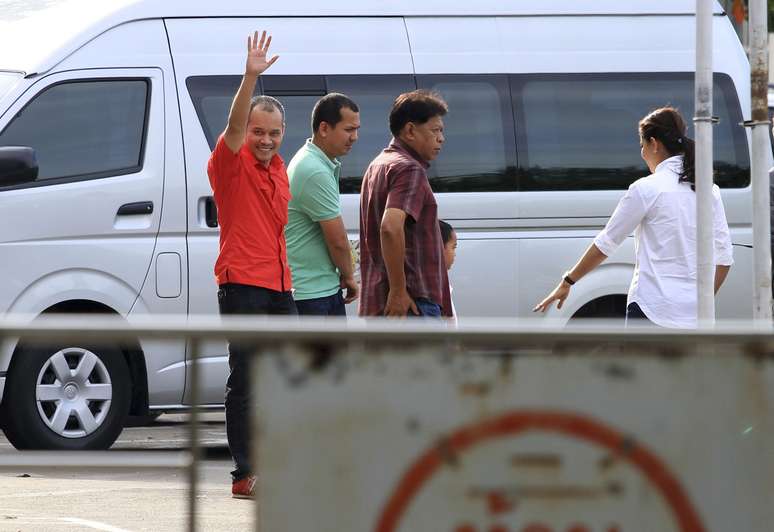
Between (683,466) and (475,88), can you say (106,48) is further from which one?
(683,466)

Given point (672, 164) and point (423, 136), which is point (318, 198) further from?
point (672, 164)

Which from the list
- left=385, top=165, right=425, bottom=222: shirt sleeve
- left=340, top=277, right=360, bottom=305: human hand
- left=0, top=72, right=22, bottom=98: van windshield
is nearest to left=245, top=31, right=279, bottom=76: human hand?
left=385, top=165, right=425, bottom=222: shirt sleeve

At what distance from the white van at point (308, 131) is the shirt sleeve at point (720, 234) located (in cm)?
202

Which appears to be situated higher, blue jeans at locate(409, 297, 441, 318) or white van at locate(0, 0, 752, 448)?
A: white van at locate(0, 0, 752, 448)

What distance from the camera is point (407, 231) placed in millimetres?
6152

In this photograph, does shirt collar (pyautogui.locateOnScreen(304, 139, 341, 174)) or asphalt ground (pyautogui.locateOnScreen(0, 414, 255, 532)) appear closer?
asphalt ground (pyautogui.locateOnScreen(0, 414, 255, 532))

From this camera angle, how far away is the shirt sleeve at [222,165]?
6227 mm

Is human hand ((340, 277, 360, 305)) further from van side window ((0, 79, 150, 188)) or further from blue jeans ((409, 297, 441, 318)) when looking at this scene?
van side window ((0, 79, 150, 188))

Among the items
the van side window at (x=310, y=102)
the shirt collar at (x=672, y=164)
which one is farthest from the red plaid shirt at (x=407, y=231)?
the van side window at (x=310, y=102)

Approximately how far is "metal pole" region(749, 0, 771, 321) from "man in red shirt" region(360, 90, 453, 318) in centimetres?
247

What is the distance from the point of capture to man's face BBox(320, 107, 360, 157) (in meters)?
6.76

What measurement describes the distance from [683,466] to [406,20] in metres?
6.36

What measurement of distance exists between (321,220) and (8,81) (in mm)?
2673

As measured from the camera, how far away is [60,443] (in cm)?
839
